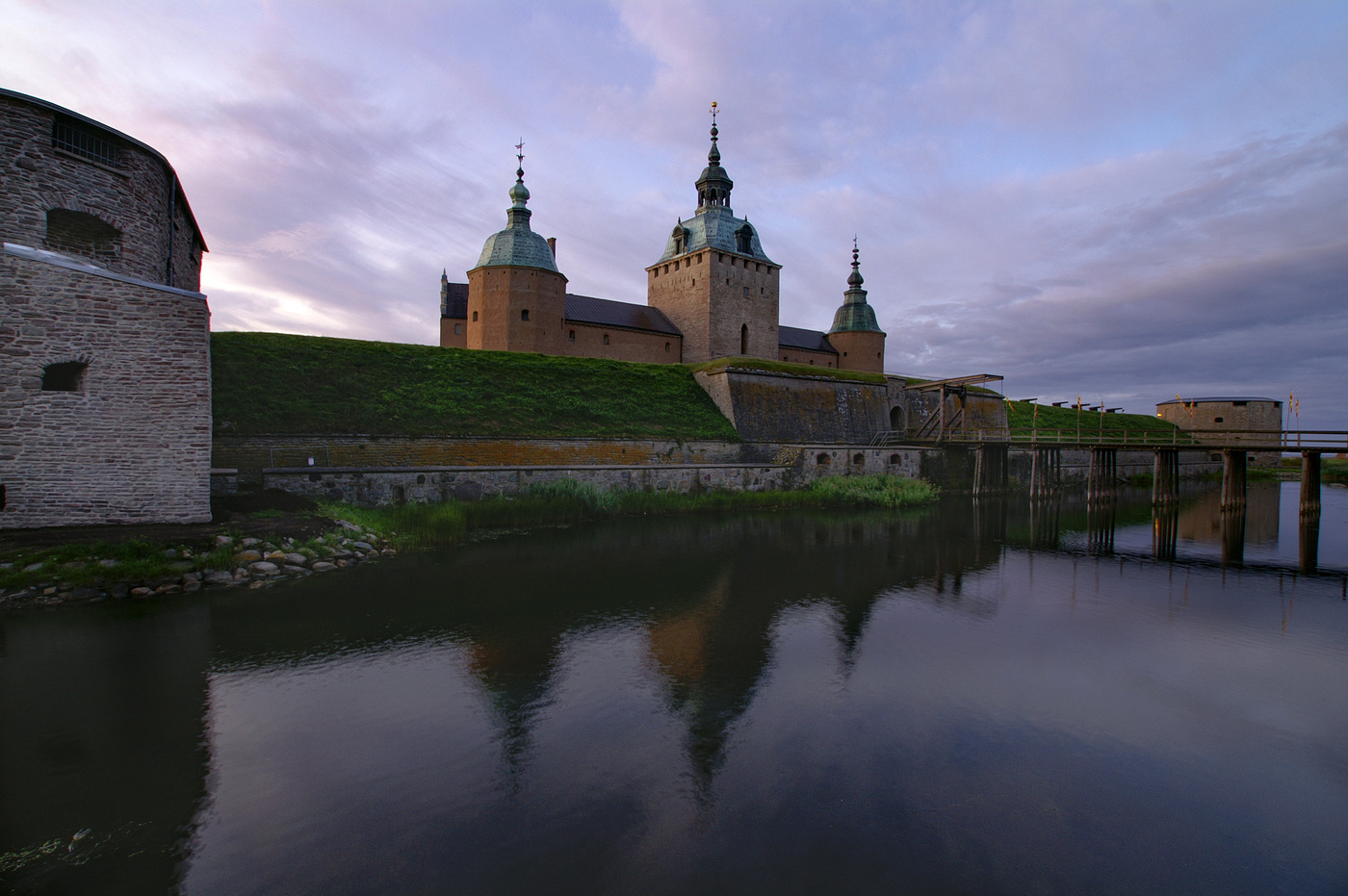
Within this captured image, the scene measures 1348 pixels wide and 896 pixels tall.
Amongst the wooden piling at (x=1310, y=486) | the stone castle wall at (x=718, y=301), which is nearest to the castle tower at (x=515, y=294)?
the stone castle wall at (x=718, y=301)

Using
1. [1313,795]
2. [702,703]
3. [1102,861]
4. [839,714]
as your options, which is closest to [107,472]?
[702,703]

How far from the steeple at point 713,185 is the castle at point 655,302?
2.4 inches

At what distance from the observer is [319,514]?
1281cm

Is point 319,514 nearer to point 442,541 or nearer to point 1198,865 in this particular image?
point 442,541

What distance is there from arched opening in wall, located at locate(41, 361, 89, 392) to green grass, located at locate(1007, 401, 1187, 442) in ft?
155

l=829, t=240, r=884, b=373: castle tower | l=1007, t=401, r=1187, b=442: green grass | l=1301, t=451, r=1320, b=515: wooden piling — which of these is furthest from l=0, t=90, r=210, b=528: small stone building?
l=1007, t=401, r=1187, b=442: green grass

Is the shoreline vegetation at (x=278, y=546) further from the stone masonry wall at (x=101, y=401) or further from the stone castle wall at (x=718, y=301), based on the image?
the stone castle wall at (x=718, y=301)

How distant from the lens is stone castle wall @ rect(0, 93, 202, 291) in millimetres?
13414

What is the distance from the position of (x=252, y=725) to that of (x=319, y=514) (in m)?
8.07

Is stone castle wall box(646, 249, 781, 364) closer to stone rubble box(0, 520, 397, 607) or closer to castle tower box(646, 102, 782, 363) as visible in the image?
castle tower box(646, 102, 782, 363)

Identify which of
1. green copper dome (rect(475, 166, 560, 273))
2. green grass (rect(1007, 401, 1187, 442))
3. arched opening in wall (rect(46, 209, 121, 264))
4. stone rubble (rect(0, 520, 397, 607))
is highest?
green copper dome (rect(475, 166, 560, 273))

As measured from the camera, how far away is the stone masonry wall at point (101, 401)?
389 inches

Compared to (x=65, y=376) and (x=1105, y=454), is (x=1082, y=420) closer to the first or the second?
(x=1105, y=454)

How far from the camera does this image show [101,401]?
1032 centimetres
